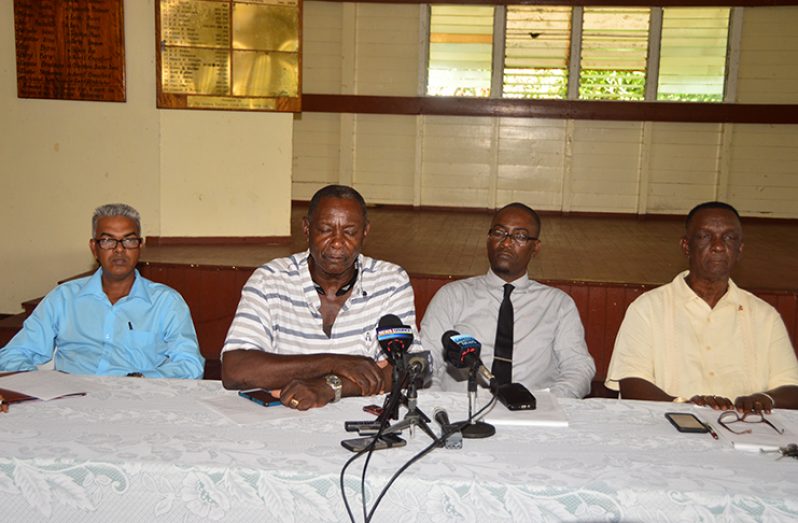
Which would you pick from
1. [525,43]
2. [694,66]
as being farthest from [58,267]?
[694,66]

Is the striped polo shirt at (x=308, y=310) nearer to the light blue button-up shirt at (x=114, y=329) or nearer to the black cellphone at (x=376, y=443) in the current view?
the light blue button-up shirt at (x=114, y=329)

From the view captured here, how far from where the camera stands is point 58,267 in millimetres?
5406

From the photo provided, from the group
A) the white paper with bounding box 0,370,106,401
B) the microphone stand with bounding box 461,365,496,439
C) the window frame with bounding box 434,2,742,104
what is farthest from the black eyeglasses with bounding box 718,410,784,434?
the window frame with bounding box 434,2,742,104

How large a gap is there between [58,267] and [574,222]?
17.9 ft

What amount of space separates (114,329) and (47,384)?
0.76 metres

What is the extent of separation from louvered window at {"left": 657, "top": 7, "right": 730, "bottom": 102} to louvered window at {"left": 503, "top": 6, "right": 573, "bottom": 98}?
113 cm

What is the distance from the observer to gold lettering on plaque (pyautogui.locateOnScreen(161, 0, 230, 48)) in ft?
17.3

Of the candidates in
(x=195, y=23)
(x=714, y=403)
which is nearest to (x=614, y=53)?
(x=195, y=23)

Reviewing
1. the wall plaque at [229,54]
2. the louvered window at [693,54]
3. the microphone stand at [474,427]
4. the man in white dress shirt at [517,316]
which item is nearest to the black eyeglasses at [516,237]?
the man in white dress shirt at [517,316]

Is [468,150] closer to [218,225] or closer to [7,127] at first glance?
[218,225]

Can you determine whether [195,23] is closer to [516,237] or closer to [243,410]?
[516,237]

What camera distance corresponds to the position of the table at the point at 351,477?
5.07ft

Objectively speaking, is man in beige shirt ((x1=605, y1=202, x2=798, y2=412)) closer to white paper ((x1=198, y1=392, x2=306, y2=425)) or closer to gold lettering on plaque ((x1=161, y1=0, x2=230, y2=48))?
white paper ((x1=198, y1=392, x2=306, y2=425))

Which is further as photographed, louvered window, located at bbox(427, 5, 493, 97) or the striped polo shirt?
louvered window, located at bbox(427, 5, 493, 97)
